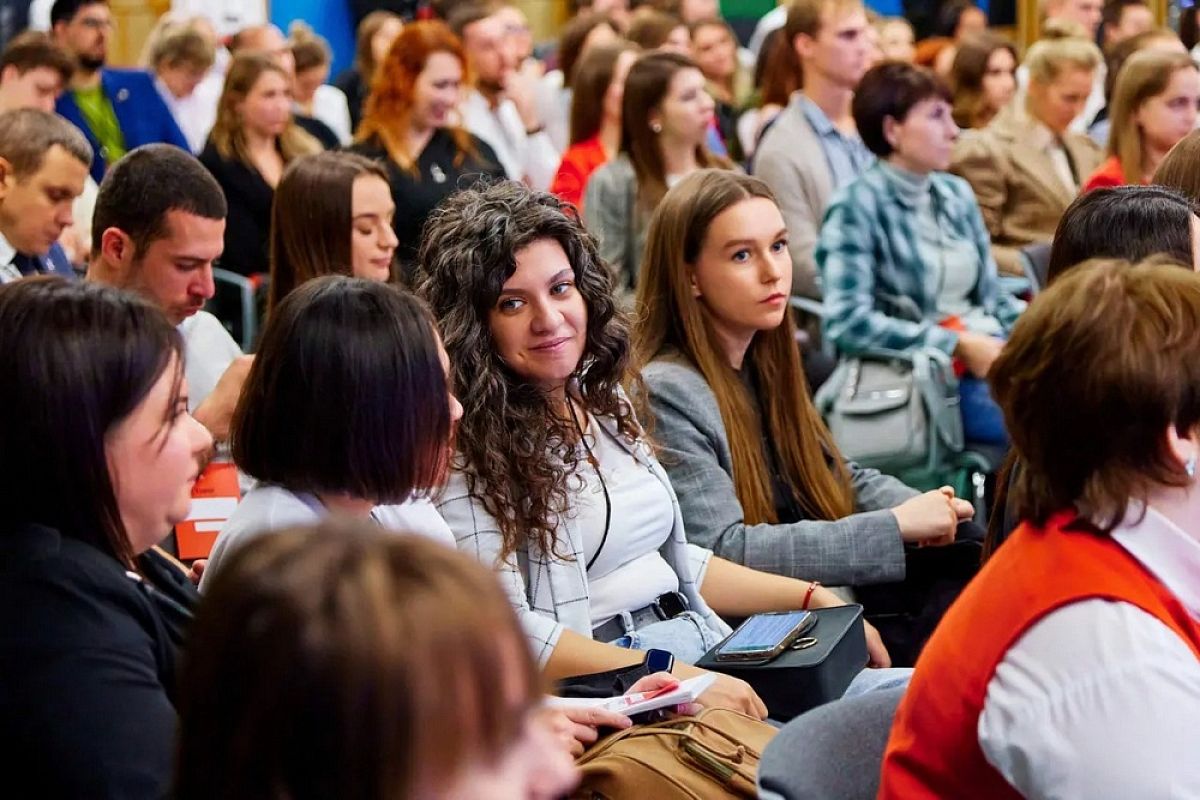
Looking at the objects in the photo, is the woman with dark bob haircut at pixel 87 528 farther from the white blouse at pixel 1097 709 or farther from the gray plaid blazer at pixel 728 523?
the gray plaid blazer at pixel 728 523

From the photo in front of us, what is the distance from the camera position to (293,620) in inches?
33.9

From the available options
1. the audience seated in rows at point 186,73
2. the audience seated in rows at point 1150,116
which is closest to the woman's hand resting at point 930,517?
the audience seated in rows at point 1150,116

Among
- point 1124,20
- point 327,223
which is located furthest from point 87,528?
point 1124,20

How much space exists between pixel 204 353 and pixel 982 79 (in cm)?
461

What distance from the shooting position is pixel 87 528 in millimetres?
1553

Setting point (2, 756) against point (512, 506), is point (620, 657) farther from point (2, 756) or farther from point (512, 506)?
point (2, 756)

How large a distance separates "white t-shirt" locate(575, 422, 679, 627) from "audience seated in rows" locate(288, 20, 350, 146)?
558 cm

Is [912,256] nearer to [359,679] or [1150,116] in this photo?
[1150,116]

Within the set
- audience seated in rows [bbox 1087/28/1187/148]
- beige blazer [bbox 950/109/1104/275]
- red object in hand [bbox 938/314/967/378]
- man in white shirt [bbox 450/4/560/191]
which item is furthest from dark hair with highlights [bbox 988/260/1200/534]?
audience seated in rows [bbox 1087/28/1187/148]

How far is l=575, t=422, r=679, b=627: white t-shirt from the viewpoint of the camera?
2574 mm

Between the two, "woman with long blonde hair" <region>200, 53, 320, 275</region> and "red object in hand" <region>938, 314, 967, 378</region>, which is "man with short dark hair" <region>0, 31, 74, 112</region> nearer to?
"woman with long blonde hair" <region>200, 53, 320, 275</region>

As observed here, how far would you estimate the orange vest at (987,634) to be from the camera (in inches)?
58.3

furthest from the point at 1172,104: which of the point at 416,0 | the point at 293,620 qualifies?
the point at 416,0

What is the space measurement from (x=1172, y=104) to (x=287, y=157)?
3216mm
